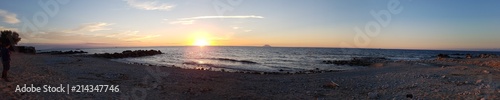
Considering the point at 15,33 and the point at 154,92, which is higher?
the point at 15,33

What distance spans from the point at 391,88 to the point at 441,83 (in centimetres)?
266

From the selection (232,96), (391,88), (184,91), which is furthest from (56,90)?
(391,88)

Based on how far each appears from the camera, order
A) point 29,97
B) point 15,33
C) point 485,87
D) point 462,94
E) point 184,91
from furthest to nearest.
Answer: point 15,33, point 184,91, point 485,87, point 462,94, point 29,97

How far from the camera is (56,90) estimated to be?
469 inches

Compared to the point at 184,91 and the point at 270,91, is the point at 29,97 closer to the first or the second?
→ the point at 184,91

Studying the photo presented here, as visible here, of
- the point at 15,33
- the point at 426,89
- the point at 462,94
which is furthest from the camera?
the point at 15,33

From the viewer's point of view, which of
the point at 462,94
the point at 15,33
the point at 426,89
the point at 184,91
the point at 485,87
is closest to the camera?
the point at 462,94

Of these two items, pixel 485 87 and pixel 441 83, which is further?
pixel 441 83

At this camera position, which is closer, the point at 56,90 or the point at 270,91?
the point at 56,90

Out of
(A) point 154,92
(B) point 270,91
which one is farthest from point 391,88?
(A) point 154,92

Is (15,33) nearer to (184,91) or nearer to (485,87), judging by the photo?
(184,91)

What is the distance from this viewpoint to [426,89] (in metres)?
12.9

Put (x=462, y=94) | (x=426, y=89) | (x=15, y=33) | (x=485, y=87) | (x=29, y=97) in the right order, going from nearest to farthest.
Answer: (x=29, y=97)
(x=462, y=94)
(x=485, y=87)
(x=426, y=89)
(x=15, y=33)

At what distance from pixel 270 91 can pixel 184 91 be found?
4062 mm
